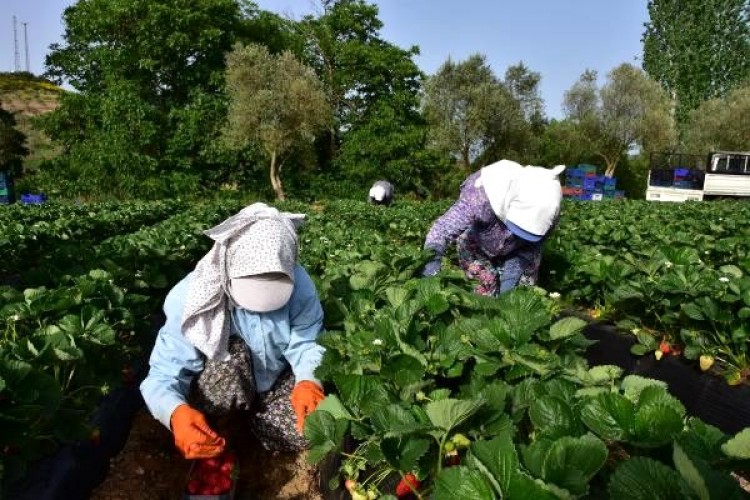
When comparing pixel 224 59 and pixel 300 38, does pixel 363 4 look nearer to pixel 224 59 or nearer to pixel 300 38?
pixel 300 38

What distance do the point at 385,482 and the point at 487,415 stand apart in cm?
40

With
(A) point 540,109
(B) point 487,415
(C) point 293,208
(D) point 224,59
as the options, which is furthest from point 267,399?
(A) point 540,109

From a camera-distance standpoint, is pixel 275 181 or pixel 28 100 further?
pixel 28 100

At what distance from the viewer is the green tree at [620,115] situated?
1270 inches

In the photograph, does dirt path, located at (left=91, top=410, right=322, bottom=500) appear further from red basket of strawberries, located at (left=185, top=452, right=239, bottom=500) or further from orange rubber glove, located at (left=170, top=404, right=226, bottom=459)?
orange rubber glove, located at (left=170, top=404, right=226, bottom=459)

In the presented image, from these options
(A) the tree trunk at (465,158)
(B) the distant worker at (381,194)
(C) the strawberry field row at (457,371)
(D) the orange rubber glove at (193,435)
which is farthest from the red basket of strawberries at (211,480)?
(A) the tree trunk at (465,158)

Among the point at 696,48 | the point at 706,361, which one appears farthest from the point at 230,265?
the point at 696,48

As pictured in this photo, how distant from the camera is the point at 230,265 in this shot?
2.15m

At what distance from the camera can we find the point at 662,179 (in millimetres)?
23719

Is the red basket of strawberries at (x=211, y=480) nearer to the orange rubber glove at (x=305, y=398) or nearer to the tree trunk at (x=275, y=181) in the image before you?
the orange rubber glove at (x=305, y=398)

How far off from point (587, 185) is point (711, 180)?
7.13 m

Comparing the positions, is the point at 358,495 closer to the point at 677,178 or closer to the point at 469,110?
the point at 677,178

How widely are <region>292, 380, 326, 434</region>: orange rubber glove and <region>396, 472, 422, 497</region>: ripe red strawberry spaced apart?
2.45 ft

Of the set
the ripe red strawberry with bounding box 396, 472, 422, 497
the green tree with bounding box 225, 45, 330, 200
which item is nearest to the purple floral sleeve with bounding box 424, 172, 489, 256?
the ripe red strawberry with bounding box 396, 472, 422, 497
